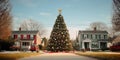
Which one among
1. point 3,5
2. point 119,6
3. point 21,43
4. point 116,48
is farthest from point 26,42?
point 119,6

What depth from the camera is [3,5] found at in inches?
1348

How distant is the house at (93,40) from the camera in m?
74.1

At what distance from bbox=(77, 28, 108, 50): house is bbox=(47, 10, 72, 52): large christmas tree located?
13534 mm

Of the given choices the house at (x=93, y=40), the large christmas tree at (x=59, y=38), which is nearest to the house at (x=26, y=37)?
the large christmas tree at (x=59, y=38)

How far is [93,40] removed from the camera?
246 feet

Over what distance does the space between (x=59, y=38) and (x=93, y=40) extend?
17.2 m

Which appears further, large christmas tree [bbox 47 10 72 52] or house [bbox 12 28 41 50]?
house [bbox 12 28 41 50]

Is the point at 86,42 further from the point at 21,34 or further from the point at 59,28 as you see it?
the point at 21,34

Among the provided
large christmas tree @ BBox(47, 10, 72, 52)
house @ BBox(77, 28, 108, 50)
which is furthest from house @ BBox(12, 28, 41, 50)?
house @ BBox(77, 28, 108, 50)

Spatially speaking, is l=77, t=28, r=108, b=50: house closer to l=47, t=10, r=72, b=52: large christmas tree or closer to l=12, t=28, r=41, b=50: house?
l=47, t=10, r=72, b=52: large christmas tree

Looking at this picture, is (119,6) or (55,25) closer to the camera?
(119,6)

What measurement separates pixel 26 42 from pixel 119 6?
160ft

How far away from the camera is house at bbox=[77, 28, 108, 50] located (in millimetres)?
74062

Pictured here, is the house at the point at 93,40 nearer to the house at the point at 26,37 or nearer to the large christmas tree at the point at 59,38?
the large christmas tree at the point at 59,38
